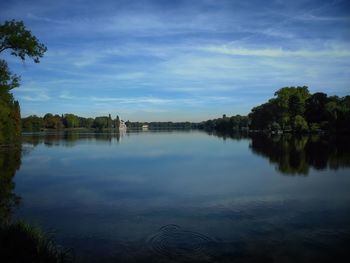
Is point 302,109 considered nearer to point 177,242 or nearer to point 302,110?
point 302,110

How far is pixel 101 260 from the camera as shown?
37.6 ft

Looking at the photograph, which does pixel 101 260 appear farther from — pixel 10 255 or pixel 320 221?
pixel 320 221

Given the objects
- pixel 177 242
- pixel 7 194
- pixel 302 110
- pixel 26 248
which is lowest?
pixel 177 242

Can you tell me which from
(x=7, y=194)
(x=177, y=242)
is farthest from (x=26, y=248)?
(x=7, y=194)

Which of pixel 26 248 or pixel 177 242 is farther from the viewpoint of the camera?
pixel 177 242

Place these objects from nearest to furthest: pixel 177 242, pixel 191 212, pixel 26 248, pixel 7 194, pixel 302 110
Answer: pixel 26 248
pixel 177 242
pixel 191 212
pixel 7 194
pixel 302 110

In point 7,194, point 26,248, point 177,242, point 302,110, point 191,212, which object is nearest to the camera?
point 26,248

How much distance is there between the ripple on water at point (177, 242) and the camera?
474 inches

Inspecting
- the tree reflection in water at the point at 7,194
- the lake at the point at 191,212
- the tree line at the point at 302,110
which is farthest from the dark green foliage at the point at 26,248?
the tree line at the point at 302,110

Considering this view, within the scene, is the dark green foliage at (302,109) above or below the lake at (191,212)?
above

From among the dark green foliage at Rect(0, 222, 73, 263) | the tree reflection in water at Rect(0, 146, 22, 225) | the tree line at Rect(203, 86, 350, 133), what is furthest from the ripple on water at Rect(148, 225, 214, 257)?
the tree line at Rect(203, 86, 350, 133)

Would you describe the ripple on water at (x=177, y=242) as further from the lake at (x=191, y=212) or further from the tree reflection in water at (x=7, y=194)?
the tree reflection in water at (x=7, y=194)

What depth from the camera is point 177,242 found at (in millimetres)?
13023

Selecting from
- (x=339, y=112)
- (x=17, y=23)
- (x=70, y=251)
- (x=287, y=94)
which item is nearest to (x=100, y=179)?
(x=17, y=23)
